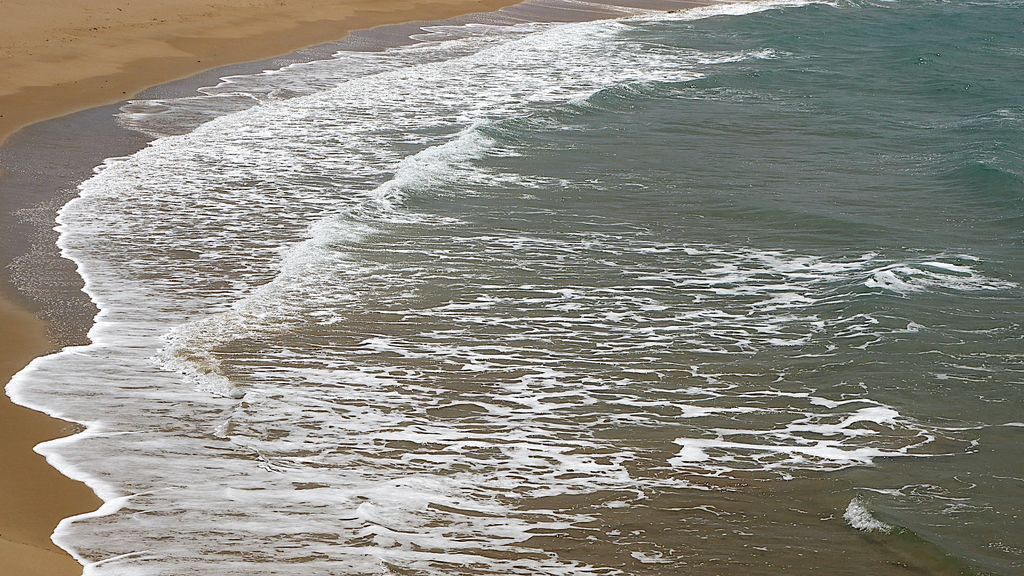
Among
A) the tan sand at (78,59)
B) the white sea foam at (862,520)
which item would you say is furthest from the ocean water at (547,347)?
the tan sand at (78,59)

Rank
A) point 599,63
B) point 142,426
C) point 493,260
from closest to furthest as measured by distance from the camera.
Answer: point 142,426
point 493,260
point 599,63

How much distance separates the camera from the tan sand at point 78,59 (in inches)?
218

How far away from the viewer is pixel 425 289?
9.09 meters

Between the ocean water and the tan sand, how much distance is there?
0.20 m

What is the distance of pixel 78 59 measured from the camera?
60.7 feet

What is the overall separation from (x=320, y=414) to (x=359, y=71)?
1471 centimetres

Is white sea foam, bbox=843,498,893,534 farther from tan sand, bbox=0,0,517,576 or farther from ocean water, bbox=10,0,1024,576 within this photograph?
tan sand, bbox=0,0,517,576

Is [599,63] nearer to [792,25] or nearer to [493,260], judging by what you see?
[792,25]

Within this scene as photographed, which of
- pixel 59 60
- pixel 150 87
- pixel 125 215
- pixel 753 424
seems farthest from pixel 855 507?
pixel 59 60

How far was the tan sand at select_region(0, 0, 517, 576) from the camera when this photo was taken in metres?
5.53

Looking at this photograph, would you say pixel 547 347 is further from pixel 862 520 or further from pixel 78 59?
pixel 78 59

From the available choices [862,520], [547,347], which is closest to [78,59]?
[547,347]

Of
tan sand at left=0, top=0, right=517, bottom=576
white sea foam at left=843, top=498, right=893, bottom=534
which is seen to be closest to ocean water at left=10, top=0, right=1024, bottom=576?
white sea foam at left=843, top=498, right=893, bottom=534

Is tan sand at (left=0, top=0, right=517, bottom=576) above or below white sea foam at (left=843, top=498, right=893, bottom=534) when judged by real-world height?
above
